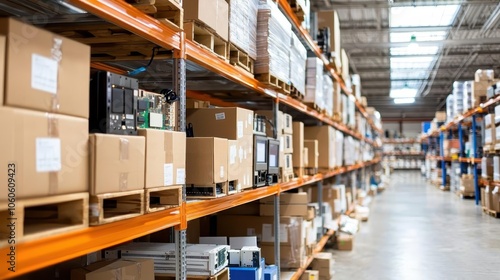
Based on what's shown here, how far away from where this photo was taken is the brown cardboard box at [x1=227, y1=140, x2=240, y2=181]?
131 inches

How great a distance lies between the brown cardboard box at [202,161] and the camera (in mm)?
3037

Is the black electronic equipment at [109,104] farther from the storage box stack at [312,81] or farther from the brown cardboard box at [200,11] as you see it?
the storage box stack at [312,81]

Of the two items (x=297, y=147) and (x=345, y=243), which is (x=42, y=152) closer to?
(x=297, y=147)

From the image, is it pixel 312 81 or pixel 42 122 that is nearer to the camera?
pixel 42 122

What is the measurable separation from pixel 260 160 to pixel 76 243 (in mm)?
2517

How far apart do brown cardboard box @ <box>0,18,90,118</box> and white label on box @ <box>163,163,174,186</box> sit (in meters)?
0.63

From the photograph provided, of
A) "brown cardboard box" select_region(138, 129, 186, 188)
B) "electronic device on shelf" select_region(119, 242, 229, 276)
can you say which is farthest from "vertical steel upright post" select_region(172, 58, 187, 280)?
"electronic device on shelf" select_region(119, 242, 229, 276)

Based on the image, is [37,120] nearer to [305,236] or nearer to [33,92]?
[33,92]

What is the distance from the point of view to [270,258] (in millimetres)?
5246

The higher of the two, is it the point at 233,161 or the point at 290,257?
the point at 233,161

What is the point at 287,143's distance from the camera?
5.32 metres

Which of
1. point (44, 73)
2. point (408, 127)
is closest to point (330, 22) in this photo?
point (44, 73)

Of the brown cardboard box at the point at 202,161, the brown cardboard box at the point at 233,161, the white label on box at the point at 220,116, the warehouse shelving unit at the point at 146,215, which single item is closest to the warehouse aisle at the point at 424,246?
the warehouse shelving unit at the point at 146,215

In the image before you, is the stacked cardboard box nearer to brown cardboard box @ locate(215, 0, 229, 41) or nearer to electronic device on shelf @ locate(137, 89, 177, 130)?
brown cardboard box @ locate(215, 0, 229, 41)
